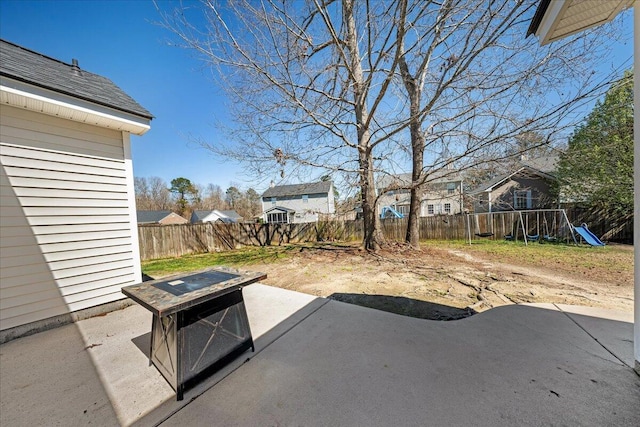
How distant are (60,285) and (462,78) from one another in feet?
22.8

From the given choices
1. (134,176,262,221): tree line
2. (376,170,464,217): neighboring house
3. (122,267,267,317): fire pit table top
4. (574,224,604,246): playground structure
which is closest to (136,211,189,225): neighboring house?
(134,176,262,221): tree line

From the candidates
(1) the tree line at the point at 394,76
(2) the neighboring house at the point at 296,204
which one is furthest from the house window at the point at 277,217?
(1) the tree line at the point at 394,76

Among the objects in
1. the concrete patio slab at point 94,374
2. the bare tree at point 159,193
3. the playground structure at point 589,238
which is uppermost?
the bare tree at point 159,193

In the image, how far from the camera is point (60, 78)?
3049 mm

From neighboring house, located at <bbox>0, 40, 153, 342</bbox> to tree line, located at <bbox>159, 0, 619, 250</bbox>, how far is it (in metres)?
1.89

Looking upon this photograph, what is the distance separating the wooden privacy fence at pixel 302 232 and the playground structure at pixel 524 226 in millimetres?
37

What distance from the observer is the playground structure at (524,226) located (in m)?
9.03

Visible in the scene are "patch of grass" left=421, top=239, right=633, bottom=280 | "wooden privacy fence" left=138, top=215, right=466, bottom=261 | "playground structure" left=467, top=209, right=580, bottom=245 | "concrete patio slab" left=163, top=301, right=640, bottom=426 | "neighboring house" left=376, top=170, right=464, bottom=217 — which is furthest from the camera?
"wooden privacy fence" left=138, top=215, right=466, bottom=261

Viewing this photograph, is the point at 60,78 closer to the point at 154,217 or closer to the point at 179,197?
the point at 154,217

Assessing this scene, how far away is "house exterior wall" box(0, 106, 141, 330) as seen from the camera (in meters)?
2.63

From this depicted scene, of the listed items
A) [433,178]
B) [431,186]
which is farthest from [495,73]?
[431,186]

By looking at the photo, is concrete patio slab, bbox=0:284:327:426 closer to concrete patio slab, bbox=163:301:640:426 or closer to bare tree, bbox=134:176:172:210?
concrete patio slab, bbox=163:301:640:426

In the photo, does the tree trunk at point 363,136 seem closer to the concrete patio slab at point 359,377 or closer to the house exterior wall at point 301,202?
the concrete patio slab at point 359,377

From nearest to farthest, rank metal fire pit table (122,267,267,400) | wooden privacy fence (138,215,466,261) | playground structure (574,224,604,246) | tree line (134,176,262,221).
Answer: metal fire pit table (122,267,267,400) < playground structure (574,224,604,246) < wooden privacy fence (138,215,466,261) < tree line (134,176,262,221)
